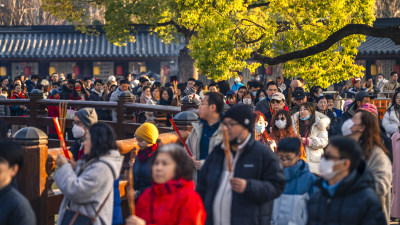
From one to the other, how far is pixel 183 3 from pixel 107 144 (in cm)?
1332

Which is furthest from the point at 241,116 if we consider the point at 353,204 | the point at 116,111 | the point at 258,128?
the point at 116,111

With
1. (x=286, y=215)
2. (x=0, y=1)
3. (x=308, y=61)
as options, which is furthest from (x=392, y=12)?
(x=286, y=215)

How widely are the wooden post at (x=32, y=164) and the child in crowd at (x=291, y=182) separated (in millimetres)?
2182

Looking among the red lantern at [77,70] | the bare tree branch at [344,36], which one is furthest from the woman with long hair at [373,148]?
the red lantern at [77,70]

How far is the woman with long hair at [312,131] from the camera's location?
8602 mm

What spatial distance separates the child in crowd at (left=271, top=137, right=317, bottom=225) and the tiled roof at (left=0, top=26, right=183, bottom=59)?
2825 cm

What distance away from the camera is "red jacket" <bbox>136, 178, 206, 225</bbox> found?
4.20 metres

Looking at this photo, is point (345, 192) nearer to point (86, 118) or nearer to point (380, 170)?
point (380, 170)

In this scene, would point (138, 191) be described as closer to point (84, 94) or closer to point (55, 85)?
point (84, 94)

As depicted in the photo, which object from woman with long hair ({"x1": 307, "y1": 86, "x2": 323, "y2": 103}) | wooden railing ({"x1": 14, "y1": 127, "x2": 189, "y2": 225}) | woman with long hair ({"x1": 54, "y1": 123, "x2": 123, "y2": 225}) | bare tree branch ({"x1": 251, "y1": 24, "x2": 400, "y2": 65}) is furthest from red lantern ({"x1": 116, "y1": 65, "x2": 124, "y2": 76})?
woman with long hair ({"x1": 54, "y1": 123, "x2": 123, "y2": 225})

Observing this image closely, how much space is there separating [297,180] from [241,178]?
1.04 metres

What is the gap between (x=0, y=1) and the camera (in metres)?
38.0

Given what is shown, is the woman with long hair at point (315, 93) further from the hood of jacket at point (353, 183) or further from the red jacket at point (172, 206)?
the red jacket at point (172, 206)

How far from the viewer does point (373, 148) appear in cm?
535
